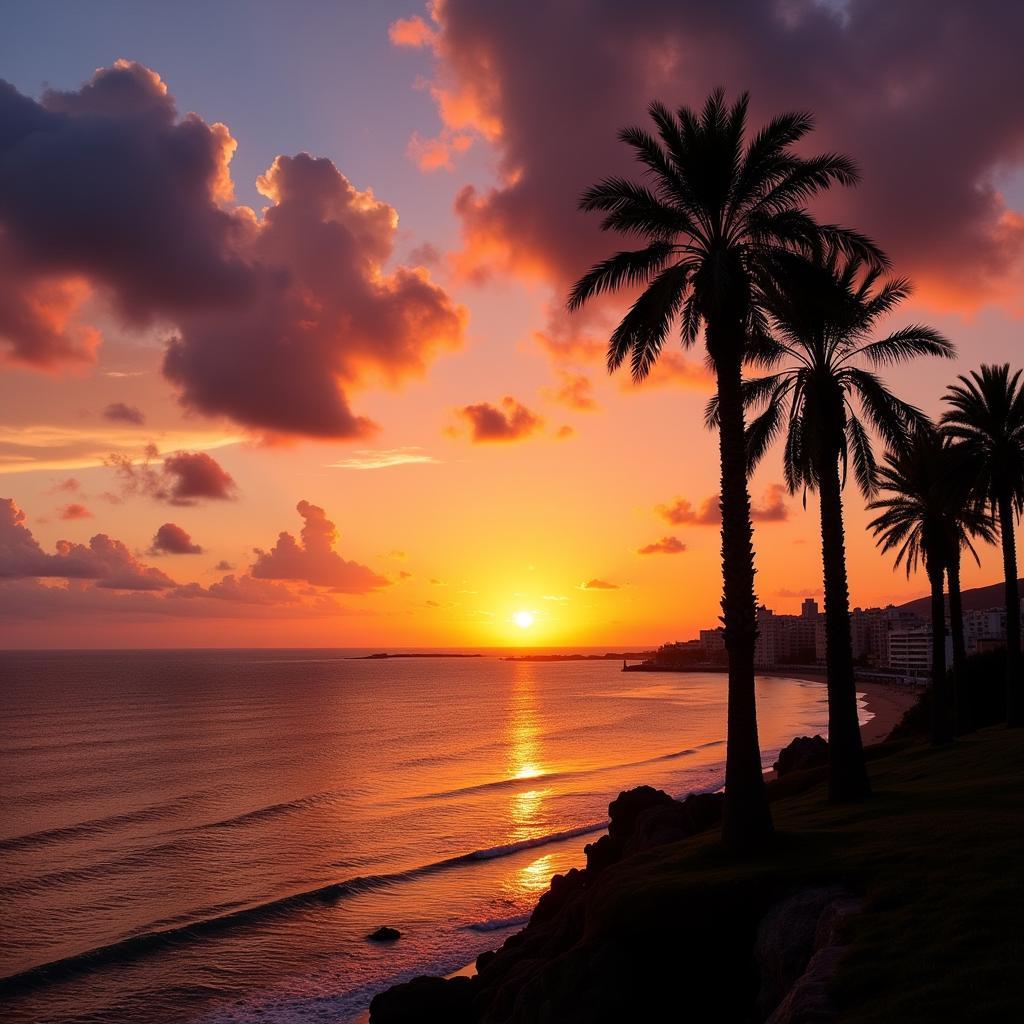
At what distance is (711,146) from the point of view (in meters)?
18.5

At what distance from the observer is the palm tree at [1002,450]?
1260 inches

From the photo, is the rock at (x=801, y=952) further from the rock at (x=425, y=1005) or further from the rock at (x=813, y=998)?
the rock at (x=425, y=1005)

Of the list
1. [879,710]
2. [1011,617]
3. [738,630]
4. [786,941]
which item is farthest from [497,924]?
[879,710]

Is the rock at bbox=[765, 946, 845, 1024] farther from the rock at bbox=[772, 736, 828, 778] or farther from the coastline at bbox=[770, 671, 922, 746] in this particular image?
the coastline at bbox=[770, 671, 922, 746]

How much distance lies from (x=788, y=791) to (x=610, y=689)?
153 meters

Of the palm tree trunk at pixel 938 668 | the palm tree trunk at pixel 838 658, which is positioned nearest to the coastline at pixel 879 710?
the palm tree trunk at pixel 838 658

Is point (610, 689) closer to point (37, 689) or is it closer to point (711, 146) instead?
point (37, 689)

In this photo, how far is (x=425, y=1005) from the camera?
674 inches

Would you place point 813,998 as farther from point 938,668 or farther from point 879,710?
point 879,710

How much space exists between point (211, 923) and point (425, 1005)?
1238cm

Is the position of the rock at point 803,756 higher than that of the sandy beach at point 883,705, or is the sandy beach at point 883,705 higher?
the rock at point 803,756

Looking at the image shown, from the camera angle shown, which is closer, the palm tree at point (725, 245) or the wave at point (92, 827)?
the palm tree at point (725, 245)

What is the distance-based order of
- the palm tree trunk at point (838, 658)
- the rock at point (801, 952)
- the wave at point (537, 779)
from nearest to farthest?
the rock at point (801, 952)
the palm tree trunk at point (838, 658)
the wave at point (537, 779)

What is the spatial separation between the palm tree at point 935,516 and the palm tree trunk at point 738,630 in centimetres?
1535
